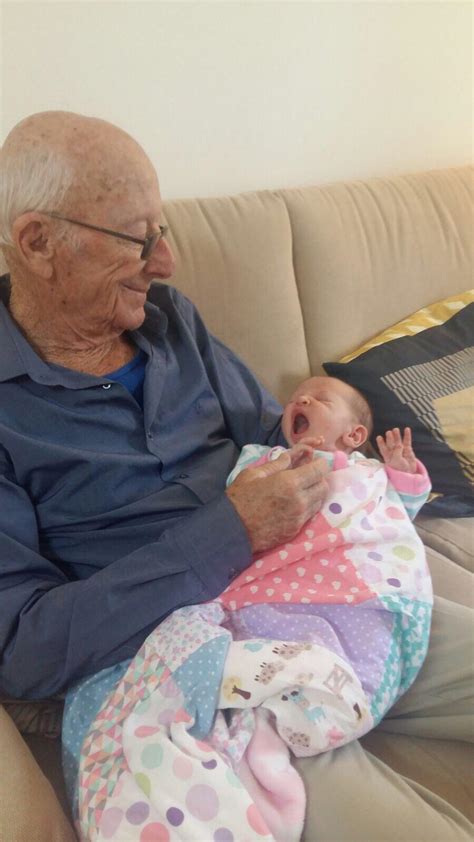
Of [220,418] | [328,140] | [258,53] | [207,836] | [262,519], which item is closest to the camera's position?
[207,836]

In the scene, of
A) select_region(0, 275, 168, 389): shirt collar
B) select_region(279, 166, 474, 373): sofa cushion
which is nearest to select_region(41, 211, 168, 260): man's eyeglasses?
select_region(0, 275, 168, 389): shirt collar

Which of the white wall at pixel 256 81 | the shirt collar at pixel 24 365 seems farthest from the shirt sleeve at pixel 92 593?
the white wall at pixel 256 81

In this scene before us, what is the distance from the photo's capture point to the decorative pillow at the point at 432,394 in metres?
1.68

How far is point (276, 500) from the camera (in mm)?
1157

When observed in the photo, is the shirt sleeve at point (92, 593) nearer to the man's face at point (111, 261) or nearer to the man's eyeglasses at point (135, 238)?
the man's face at point (111, 261)

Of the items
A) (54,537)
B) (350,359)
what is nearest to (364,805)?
(54,537)

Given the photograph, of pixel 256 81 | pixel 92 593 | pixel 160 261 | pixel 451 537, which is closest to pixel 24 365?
pixel 160 261

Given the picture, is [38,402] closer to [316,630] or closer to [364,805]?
[316,630]

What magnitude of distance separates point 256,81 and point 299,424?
3.27 ft

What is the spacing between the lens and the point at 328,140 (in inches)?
82.0

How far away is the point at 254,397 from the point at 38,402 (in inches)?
20.3

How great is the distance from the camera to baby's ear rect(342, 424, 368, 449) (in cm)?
145

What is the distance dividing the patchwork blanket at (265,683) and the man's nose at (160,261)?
1.58 ft

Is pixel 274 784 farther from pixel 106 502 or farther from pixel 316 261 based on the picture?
pixel 316 261
